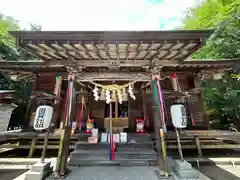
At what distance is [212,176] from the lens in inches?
154

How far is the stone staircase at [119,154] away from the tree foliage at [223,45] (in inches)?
268

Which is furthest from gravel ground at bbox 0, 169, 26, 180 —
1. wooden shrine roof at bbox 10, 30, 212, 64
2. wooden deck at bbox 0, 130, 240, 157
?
wooden shrine roof at bbox 10, 30, 212, 64

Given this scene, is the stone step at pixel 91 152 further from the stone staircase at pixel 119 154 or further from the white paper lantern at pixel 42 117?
the white paper lantern at pixel 42 117

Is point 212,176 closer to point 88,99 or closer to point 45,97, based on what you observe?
point 88,99

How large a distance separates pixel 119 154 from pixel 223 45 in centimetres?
944

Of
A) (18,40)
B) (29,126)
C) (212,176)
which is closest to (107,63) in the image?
(18,40)

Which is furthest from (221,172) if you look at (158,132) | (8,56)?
(8,56)

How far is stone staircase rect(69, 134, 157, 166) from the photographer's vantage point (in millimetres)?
4461

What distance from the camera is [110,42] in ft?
11.3

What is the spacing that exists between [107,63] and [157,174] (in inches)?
181

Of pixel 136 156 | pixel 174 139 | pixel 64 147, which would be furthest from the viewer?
pixel 174 139

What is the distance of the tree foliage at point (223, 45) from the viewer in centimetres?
690

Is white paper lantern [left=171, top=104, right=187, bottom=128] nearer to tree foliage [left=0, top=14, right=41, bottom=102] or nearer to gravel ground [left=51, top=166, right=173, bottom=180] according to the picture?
gravel ground [left=51, top=166, right=173, bottom=180]

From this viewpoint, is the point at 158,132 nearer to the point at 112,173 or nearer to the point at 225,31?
the point at 112,173
